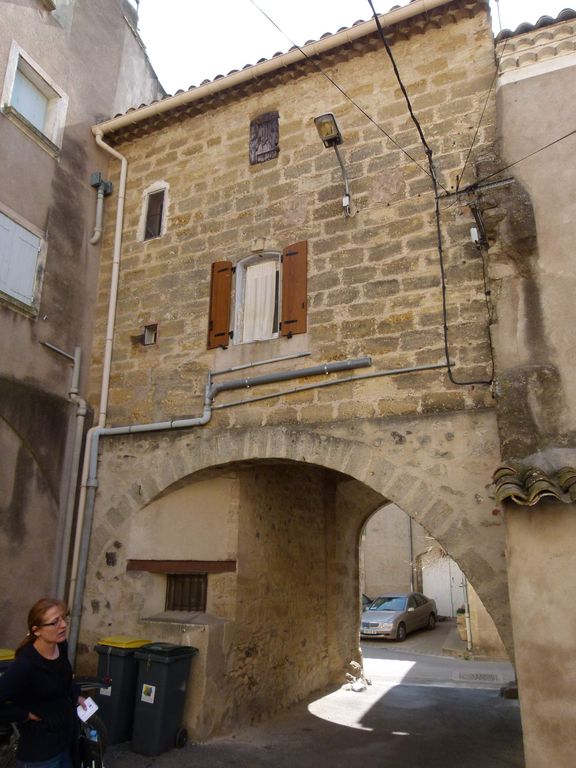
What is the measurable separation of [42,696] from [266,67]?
7308mm

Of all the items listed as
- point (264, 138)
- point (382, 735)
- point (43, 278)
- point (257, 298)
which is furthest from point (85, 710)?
point (264, 138)

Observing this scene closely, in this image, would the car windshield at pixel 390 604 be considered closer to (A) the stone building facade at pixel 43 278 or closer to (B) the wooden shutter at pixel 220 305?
(A) the stone building facade at pixel 43 278

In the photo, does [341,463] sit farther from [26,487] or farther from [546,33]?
[546,33]

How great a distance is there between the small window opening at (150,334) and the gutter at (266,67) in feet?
9.94

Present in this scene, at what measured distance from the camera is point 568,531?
432 cm

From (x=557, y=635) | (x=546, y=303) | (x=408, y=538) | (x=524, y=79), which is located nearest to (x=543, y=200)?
(x=546, y=303)

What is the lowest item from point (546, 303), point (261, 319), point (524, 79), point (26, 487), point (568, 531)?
point (568, 531)

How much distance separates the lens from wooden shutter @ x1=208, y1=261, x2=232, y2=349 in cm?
746

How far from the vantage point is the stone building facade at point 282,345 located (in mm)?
6059

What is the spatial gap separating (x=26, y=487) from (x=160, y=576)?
187 centimetres

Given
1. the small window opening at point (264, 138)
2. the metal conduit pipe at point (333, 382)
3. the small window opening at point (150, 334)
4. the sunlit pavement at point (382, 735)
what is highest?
the small window opening at point (264, 138)

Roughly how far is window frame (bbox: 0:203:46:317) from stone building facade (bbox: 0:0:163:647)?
1 centimetres

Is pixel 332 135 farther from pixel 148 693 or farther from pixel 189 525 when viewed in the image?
pixel 148 693

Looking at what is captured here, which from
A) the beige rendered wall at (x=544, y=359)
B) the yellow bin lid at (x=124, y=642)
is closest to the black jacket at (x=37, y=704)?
the beige rendered wall at (x=544, y=359)
